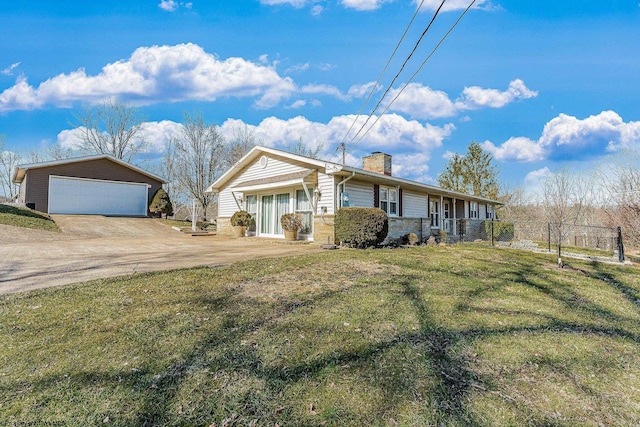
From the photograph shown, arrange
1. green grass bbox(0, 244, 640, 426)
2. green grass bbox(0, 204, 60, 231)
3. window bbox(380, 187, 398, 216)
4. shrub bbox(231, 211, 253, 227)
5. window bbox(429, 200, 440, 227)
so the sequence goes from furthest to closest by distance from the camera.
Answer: window bbox(429, 200, 440, 227) → shrub bbox(231, 211, 253, 227) → green grass bbox(0, 204, 60, 231) → window bbox(380, 187, 398, 216) → green grass bbox(0, 244, 640, 426)

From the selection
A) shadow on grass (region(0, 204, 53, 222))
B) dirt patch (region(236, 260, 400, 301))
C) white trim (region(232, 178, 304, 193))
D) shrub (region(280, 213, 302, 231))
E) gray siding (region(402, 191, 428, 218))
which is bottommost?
dirt patch (region(236, 260, 400, 301))

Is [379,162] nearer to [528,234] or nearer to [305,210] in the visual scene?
[305,210]

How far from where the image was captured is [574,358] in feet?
9.61

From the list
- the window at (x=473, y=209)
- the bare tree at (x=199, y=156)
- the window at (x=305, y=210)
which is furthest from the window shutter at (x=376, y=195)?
the bare tree at (x=199, y=156)

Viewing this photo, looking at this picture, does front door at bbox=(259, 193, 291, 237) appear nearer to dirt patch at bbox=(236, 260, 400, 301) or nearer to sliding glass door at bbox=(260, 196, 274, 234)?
sliding glass door at bbox=(260, 196, 274, 234)

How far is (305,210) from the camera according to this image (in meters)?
12.5

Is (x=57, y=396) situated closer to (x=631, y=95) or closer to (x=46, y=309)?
(x=46, y=309)

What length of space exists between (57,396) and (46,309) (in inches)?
85.0

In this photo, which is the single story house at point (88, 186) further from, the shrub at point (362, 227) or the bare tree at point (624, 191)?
the bare tree at point (624, 191)

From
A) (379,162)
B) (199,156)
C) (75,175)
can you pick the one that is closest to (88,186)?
(75,175)

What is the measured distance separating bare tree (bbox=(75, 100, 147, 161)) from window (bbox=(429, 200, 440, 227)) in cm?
3068

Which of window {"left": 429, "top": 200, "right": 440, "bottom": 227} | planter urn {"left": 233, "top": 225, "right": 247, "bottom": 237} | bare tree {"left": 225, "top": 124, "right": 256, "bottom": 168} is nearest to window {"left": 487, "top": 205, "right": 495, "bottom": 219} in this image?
window {"left": 429, "top": 200, "right": 440, "bottom": 227}

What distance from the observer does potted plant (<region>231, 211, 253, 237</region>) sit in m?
14.6

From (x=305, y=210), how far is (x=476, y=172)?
73.6ft
